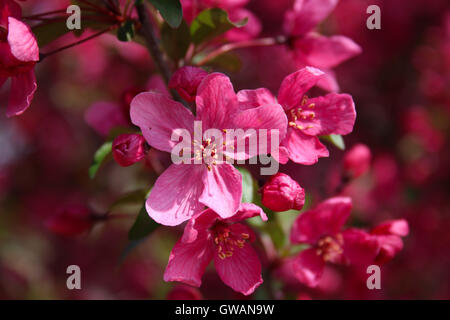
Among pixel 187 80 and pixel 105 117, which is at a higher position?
pixel 187 80

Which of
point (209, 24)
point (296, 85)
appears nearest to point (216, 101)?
point (296, 85)

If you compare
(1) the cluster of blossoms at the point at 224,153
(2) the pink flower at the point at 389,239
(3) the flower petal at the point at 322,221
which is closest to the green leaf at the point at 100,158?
(1) the cluster of blossoms at the point at 224,153

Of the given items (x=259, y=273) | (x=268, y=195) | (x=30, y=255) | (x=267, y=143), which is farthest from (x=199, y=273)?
(x=30, y=255)

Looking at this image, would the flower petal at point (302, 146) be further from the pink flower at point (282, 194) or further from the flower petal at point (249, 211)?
the flower petal at point (249, 211)

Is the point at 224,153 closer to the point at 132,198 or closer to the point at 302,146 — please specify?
the point at 302,146

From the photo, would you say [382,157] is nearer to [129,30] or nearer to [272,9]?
[272,9]

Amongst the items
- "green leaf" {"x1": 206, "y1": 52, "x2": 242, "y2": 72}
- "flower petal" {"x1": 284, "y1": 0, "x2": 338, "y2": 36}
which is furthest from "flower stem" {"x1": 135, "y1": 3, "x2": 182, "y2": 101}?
"flower petal" {"x1": 284, "y1": 0, "x2": 338, "y2": 36}
